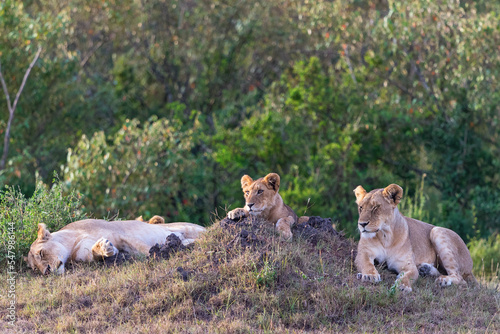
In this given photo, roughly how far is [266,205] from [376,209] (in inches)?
47.7

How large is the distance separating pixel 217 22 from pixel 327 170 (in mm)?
5912

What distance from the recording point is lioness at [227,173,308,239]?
7012mm

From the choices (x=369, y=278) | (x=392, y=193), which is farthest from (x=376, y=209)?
(x=369, y=278)

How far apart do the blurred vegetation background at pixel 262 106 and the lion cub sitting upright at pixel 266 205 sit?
5203 millimetres

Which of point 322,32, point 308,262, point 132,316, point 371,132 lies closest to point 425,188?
point 371,132

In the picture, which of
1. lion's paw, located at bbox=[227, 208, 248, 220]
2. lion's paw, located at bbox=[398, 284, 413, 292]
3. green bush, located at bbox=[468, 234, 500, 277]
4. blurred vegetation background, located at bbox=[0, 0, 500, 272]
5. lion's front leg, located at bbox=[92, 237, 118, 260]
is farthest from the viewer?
blurred vegetation background, located at bbox=[0, 0, 500, 272]

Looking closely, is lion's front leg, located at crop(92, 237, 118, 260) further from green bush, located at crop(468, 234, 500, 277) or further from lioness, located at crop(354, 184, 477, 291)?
green bush, located at crop(468, 234, 500, 277)

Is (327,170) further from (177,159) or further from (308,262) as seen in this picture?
(308,262)

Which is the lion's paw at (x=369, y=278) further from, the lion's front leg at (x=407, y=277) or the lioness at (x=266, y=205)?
the lioness at (x=266, y=205)

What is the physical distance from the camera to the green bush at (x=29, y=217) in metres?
7.85

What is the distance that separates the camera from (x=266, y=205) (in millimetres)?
7133

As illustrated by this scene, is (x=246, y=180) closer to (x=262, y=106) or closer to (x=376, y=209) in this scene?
(x=376, y=209)

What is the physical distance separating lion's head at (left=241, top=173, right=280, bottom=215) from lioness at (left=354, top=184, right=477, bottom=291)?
36.5 inches

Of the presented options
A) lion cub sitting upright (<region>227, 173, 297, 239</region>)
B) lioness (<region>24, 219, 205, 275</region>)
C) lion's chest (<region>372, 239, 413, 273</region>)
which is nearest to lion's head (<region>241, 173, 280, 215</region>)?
lion cub sitting upright (<region>227, 173, 297, 239</region>)
